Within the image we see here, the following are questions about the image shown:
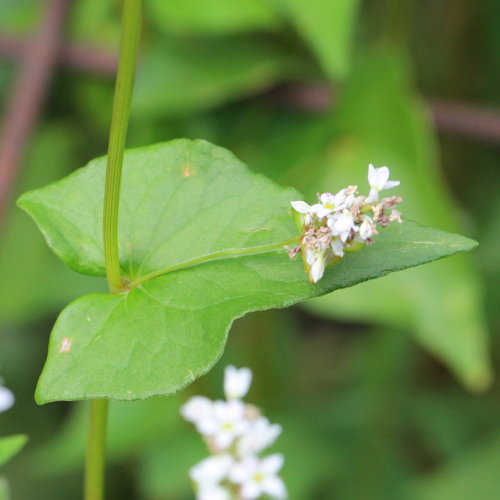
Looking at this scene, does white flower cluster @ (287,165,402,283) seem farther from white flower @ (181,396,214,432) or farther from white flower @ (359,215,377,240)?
white flower @ (181,396,214,432)

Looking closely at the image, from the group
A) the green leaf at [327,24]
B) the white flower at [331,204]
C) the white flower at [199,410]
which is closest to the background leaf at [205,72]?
the green leaf at [327,24]

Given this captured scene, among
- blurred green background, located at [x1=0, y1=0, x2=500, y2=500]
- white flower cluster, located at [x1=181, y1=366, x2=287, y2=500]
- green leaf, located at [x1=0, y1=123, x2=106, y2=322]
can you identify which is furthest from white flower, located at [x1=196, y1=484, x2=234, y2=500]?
green leaf, located at [x1=0, y1=123, x2=106, y2=322]

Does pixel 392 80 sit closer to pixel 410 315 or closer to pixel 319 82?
pixel 319 82

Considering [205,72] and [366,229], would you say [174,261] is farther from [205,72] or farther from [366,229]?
[205,72]

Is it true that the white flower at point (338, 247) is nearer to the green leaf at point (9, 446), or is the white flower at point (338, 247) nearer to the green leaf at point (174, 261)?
the green leaf at point (174, 261)

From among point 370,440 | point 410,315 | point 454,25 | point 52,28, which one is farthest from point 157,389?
point 454,25

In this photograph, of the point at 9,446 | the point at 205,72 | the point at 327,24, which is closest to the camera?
the point at 9,446

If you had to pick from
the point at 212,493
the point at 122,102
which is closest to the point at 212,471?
the point at 212,493
